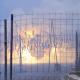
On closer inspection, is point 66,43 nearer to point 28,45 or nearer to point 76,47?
point 76,47

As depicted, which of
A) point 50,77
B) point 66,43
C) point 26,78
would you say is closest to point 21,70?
point 26,78

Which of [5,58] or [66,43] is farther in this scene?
[66,43]

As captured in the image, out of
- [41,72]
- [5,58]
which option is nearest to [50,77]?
[41,72]

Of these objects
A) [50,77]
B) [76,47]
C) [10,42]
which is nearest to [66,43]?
[76,47]

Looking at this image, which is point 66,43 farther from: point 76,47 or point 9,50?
point 9,50

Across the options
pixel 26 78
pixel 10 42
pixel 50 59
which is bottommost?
pixel 26 78

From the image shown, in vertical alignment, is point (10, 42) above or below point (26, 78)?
above

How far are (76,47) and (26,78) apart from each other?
1846 millimetres

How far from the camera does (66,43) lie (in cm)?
877

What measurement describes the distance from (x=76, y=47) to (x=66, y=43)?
34cm

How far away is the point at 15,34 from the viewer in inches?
333

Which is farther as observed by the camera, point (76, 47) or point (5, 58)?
point (76, 47)

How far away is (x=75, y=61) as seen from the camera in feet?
28.9

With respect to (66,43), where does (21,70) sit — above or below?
below
